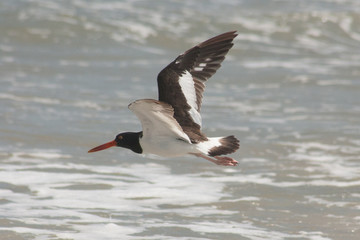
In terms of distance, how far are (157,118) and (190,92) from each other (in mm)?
899

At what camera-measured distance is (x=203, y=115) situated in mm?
11336

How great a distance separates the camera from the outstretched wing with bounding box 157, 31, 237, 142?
712 centimetres

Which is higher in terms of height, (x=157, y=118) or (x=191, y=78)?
(x=191, y=78)

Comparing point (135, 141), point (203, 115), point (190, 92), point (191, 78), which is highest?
point (203, 115)

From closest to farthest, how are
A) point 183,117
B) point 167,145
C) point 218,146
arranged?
1. point 218,146
2. point 167,145
3. point 183,117

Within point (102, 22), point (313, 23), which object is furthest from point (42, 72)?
point (313, 23)

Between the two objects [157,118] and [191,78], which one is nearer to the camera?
[157,118]

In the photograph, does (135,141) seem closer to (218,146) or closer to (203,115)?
(218,146)

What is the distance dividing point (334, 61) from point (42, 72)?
19.8 feet

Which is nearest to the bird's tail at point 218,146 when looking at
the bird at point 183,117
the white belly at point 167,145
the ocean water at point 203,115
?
the bird at point 183,117

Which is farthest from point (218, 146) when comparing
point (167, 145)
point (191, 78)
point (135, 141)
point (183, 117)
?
point (191, 78)

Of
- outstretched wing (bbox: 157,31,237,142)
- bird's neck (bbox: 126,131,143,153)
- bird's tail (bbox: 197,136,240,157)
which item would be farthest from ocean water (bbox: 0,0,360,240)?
outstretched wing (bbox: 157,31,237,142)

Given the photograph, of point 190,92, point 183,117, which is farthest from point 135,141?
point 190,92

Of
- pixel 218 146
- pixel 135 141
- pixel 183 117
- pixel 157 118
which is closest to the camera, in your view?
pixel 157 118
